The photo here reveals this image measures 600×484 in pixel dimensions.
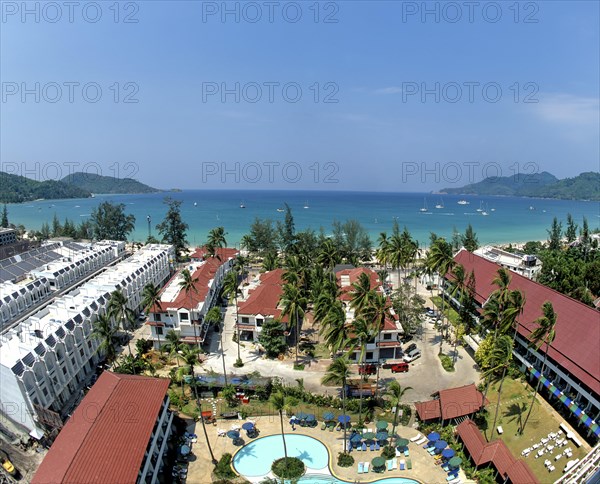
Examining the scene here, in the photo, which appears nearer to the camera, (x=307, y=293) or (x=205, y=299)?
(x=205, y=299)

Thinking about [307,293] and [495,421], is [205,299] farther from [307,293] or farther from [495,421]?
[495,421]

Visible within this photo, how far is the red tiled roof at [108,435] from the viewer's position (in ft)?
68.6

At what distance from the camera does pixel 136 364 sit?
132 ft

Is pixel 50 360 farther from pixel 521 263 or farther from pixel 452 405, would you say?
pixel 521 263

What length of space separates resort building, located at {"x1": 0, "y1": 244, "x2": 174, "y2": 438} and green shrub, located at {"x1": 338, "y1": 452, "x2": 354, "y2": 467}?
21918 millimetres

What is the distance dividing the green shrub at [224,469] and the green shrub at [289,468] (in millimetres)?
3157

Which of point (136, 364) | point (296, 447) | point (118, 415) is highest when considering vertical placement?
point (118, 415)

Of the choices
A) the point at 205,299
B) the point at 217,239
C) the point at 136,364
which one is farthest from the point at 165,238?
the point at 136,364

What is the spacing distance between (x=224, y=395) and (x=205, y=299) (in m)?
14.9

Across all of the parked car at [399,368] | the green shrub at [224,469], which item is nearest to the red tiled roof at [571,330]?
the parked car at [399,368]

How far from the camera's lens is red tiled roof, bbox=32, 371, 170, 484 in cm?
2091

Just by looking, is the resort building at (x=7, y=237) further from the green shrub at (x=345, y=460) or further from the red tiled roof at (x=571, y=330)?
the red tiled roof at (x=571, y=330)

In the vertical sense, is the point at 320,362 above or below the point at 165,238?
below

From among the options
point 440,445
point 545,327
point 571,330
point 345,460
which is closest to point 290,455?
→ point 345,460
